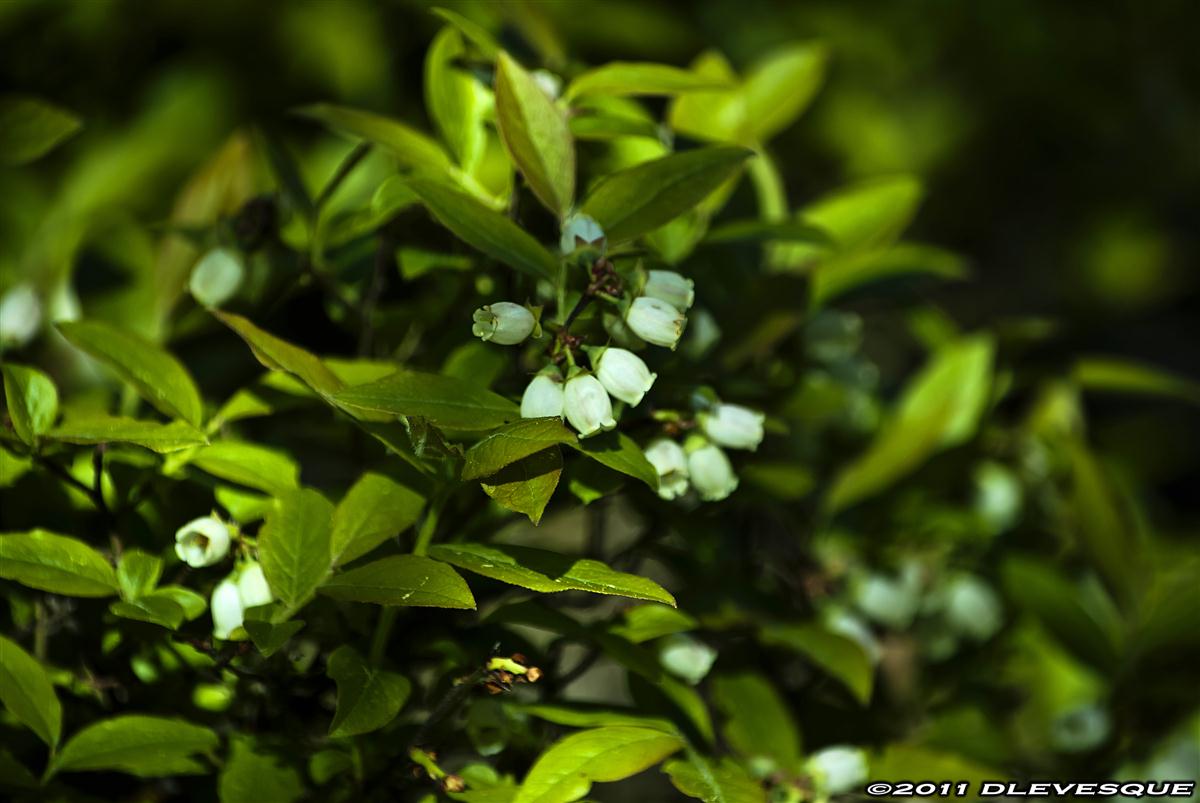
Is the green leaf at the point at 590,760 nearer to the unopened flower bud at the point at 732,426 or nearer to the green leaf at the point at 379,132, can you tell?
the unopened flower bud at the point at 732,426

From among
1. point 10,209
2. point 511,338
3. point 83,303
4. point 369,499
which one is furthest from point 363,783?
point 10,209

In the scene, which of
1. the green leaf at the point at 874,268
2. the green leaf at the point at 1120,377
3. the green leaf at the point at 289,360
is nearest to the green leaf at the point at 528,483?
the green leaf at the point at 289,360

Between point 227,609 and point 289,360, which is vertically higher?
point 289,360

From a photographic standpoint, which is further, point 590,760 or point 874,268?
point 874,268

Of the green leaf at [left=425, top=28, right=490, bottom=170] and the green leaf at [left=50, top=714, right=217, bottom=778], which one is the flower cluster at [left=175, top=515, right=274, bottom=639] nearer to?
the green leaf at [left=50, top=714, right=217, bottom=778]

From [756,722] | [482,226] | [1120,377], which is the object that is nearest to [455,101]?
[482,226]

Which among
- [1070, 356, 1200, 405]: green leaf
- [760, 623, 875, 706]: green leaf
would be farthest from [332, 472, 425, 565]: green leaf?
[1070, 356, 1200, 405]: green leaf

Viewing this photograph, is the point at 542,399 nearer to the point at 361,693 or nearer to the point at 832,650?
the point at 361,693
